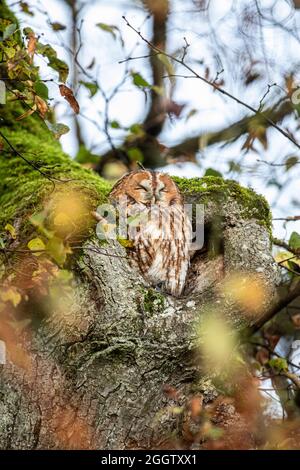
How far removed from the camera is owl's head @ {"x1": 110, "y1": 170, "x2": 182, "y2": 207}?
3.56m

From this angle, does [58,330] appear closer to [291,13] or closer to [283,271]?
[283,271]

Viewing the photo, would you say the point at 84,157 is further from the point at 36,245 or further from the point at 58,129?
the point at 36,245

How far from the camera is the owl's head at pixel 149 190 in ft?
11.7

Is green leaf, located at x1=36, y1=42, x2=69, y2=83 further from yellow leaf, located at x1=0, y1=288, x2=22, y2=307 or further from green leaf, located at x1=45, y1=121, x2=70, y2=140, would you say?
yellow leaf, located at x1=0, y1=288, x2=22, y2=307

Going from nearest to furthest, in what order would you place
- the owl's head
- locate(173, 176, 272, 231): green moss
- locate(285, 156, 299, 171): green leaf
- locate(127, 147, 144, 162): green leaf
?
1. locate(173, 176, 272, 231): green moss
2. the owl's head
3. locate(285, 156, 299, 171): green leaf
4. locate(127, 147, 144, 162): green leaf

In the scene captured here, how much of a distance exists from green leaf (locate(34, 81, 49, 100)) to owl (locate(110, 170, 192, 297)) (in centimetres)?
76

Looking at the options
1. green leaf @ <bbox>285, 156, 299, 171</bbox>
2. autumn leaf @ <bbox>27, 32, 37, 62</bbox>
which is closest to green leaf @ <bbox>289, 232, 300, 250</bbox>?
green leaf @ <bbox>285, 156, 299, 171</bbox>

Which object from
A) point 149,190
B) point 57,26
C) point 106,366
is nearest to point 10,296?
point 106,366

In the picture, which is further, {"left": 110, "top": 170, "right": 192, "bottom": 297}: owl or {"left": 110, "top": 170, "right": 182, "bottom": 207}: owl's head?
{"left": 110, "top": 170, "right": 182, "bottom": 207}: owl's head

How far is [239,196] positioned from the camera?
133 inches

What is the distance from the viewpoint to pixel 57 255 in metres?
2.26

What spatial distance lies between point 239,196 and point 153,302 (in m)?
0.77

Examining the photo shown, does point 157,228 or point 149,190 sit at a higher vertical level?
point 149,190

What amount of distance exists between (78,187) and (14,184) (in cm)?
74
